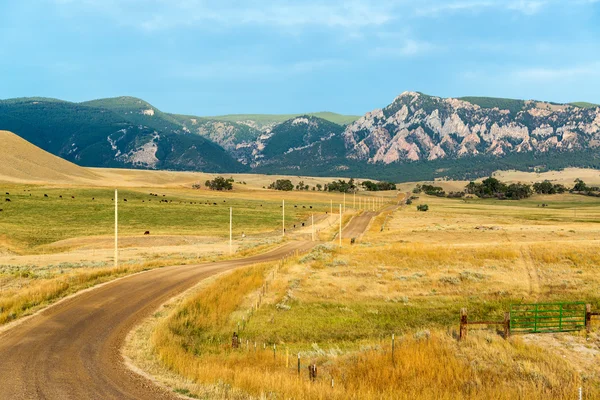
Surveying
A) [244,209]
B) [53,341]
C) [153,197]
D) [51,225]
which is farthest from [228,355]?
[153,197]

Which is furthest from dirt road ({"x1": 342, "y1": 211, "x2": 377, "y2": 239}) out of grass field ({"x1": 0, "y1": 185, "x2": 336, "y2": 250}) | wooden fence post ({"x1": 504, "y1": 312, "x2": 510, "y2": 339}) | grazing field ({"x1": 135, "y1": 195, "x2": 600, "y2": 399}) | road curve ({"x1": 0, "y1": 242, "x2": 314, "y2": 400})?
wooden fence post ({"x1": 504, "y1": 312, "x2": 510, "y2": 339})

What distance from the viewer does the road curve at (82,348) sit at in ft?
52.0

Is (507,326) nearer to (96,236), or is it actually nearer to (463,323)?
(463,323)

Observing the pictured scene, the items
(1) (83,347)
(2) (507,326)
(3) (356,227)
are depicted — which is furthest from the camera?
(3) (356,227)

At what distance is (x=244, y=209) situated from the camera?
5586 inches

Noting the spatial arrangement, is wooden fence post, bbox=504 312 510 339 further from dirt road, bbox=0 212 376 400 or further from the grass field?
the grass field

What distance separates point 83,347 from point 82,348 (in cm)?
18

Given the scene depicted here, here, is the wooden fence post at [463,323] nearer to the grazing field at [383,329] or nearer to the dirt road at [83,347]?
the grazing field at [383,329]

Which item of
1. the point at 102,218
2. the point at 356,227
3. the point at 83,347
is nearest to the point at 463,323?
the point at 83,347

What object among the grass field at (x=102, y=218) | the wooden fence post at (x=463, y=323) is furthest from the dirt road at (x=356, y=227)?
the wooden fence post at (x=463, y=323)

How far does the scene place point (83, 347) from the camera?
21.2m

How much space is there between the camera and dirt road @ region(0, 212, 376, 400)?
52.0 ft

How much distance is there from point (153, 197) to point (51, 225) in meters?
63.0

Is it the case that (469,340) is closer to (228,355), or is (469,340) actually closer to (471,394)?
(471,394)
